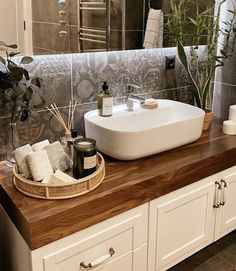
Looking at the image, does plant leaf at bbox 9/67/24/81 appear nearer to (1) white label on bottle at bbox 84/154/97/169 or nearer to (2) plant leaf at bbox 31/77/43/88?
(2) plant leaf at bbox 31/77/43/88

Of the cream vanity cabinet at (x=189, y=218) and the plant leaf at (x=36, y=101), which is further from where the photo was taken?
the cream vanity cabinet at (x=189, y=218)

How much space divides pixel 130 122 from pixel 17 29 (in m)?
0.72

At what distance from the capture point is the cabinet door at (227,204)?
6.20 ft

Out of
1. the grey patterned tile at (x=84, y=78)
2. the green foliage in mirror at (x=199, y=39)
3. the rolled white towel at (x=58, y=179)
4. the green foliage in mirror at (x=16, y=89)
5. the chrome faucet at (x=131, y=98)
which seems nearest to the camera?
the rolled white towel at (x=58, y=179)

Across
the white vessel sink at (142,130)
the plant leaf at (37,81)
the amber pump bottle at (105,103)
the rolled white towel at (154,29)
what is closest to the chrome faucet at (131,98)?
the white vessel sink at (142,130)

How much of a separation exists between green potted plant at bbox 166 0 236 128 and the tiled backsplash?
128 mm

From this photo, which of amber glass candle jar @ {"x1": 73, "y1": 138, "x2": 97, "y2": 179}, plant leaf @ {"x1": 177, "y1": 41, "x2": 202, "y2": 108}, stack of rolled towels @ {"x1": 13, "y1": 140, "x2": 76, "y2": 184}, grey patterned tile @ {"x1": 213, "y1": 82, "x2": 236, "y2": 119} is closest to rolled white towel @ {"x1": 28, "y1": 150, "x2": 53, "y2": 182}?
stack of rolled towels @ {"x1": 13, "y1": 140, "x2": 76, "y2": 184}

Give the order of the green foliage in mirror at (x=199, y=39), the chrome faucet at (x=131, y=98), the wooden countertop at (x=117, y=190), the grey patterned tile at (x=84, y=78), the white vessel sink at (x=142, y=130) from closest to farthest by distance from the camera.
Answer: the wooden countertop at (x=117, y=190) < the white vessel sink at (x=142, y=130) < the grey patterned tile at (x=84, y=78) < the chrome faucet at (x=131, y=98) < the green foliage in mirror at (x=199, y=39)

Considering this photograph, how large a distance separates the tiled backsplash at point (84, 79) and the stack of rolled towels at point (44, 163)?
0.22m

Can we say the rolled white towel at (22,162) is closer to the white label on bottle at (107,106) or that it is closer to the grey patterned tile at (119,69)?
the white label on bottle at (107,106)

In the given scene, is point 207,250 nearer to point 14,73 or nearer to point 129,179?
point 129,179

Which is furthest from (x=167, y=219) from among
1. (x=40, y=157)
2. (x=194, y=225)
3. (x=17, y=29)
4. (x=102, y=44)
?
(x=17, y=29)

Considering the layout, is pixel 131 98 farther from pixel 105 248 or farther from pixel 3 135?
pixel 105 248

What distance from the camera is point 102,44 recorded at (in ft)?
6.17
